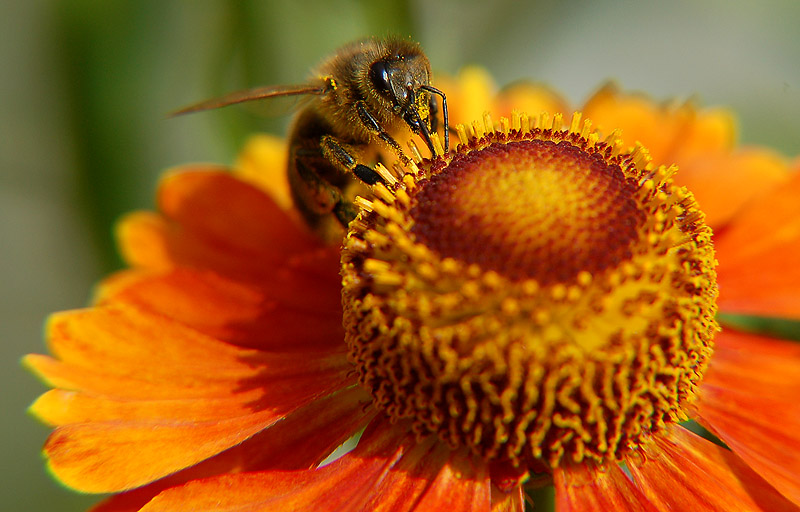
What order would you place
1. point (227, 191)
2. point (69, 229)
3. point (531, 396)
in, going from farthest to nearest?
point (69, 229)
point (227, 191)
point (531, 396)

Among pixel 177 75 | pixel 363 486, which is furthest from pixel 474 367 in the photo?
pixel 177 75

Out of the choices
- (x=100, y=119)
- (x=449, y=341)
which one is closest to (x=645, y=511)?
(x=449, y=341)

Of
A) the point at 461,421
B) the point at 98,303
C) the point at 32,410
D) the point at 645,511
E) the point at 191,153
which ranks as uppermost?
the point at 191,153

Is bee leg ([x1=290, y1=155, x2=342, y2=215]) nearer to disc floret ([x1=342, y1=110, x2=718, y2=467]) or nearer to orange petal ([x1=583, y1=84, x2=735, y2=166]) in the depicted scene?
disc floret ([x1=342, y1=110, x2=718, y2=467])

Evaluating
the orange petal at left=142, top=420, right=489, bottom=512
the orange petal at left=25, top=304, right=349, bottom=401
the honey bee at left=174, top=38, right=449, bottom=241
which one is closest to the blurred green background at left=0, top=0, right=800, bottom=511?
the honey bee at left=174, top=38, right=449, bottom=241

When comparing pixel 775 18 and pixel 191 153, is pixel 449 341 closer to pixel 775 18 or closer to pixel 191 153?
pixel 191 153

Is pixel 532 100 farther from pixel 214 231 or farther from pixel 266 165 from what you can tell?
pixel 214 231
